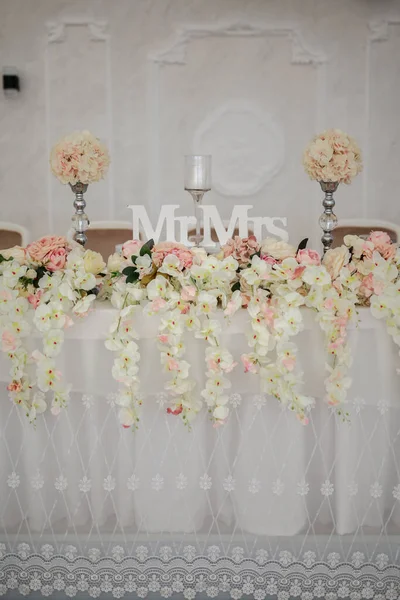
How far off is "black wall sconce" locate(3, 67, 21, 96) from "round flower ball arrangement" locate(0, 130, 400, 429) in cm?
348

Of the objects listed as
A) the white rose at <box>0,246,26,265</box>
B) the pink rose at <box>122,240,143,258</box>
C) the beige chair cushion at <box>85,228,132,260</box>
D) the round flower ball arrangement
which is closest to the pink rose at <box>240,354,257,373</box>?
the round flower ball arrangement

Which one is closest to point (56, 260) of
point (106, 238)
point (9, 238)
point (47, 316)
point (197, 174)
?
point (47, 316)

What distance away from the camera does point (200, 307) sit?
1803 millimetres

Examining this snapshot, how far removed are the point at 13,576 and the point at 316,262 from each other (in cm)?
126

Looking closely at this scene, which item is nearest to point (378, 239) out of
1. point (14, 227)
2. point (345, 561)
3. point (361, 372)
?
point (361, 372)

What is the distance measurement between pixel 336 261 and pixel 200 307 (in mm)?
389

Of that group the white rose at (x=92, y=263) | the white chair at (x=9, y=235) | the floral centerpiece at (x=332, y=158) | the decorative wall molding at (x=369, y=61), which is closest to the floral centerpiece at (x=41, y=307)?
the white rose at (x=92, y=263)

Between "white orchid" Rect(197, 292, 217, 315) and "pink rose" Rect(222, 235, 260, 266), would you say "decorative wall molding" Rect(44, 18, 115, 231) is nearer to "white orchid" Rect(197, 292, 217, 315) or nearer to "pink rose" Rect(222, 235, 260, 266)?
"pink rose" Rect(222, 235, 260, 266)

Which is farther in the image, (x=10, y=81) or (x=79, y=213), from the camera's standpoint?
(x=10, y=81)

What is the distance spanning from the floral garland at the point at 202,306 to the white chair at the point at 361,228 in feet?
6.77

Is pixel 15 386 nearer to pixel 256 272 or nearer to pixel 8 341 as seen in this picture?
pixel 8 341

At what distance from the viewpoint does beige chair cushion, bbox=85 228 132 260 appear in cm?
386

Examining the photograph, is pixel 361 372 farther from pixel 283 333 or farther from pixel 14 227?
pixel 14 227

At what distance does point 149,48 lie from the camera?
5051 millimetres
